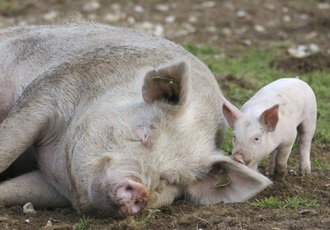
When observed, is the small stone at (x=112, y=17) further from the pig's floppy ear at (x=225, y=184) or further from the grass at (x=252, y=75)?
the pig's floppy ear at (x=225, y=184)

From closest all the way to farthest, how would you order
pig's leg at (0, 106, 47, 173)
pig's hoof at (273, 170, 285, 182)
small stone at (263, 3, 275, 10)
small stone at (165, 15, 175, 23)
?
pig's leg at (0, 106, 47, 173) → pig's hoof at (273, 170, 285, 182) → small stone at (165, 15, 175, 23) → small stone at (263, 3, 275, 10)

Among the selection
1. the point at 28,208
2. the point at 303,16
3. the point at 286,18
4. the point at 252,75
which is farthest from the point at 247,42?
the point at 28,208

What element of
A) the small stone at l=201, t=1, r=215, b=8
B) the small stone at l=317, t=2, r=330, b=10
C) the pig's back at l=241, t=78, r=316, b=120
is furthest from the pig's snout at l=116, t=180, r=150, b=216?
the small stone at l=317, t=2, r=330, b=10

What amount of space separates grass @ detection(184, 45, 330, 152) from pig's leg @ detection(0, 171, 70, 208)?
1.80m

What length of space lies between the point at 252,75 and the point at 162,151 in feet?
16.7

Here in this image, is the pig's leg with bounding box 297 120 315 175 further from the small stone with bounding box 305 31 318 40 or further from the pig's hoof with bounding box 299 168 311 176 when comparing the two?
the small stone with bounding box 305 31 318 40

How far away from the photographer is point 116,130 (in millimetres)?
5598

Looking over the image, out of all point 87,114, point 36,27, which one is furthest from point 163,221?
point 36,27

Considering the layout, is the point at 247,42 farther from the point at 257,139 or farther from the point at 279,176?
the point at 257,139

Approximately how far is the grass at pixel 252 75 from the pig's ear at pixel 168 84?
5.70 ft

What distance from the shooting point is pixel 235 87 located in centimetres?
966

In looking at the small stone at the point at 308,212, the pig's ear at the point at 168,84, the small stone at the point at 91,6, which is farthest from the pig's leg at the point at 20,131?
the small stone at the point at 91,6

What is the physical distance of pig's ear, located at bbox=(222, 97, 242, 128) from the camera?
5941 mm

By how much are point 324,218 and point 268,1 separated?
10.5 m
